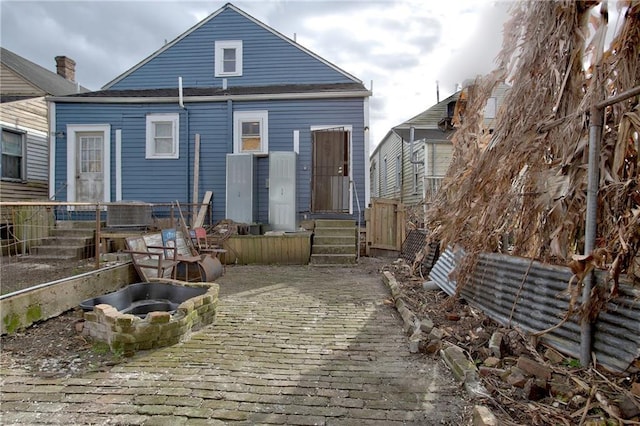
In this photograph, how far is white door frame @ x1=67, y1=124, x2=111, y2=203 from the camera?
11.1 m

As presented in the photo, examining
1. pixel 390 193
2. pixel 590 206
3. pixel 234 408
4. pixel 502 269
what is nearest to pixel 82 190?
pixel 234 408

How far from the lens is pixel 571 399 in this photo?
8.05 feet

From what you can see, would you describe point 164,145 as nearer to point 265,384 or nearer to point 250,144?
point 250,144

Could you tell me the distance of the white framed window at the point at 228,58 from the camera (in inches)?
458

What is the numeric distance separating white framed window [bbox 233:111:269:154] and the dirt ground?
664 centimetres

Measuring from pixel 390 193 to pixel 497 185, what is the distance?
16.1 meters

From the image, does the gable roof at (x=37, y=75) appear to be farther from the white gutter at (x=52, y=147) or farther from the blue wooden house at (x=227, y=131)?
the blue wooden house at (x=227, y=131)

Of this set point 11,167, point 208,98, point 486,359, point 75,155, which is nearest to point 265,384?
point 486,359

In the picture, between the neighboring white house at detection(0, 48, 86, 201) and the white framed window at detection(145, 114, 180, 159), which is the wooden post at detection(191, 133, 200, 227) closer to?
the white framed window at detection(145, 114, 180, 159)

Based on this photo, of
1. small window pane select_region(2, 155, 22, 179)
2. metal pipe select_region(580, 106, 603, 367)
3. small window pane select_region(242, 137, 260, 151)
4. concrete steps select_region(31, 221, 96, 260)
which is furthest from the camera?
small window pane select_region(2, 155, 22, 179)

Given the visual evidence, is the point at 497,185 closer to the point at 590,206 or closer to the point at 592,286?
the point at 590,206

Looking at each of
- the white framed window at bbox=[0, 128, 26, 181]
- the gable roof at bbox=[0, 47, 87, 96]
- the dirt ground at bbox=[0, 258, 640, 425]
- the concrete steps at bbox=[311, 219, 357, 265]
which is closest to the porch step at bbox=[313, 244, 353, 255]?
the concrete steps at bbox=[311, 219, 357, 265]

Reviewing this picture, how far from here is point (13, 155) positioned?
11.9 m

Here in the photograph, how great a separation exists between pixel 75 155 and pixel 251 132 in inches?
216
